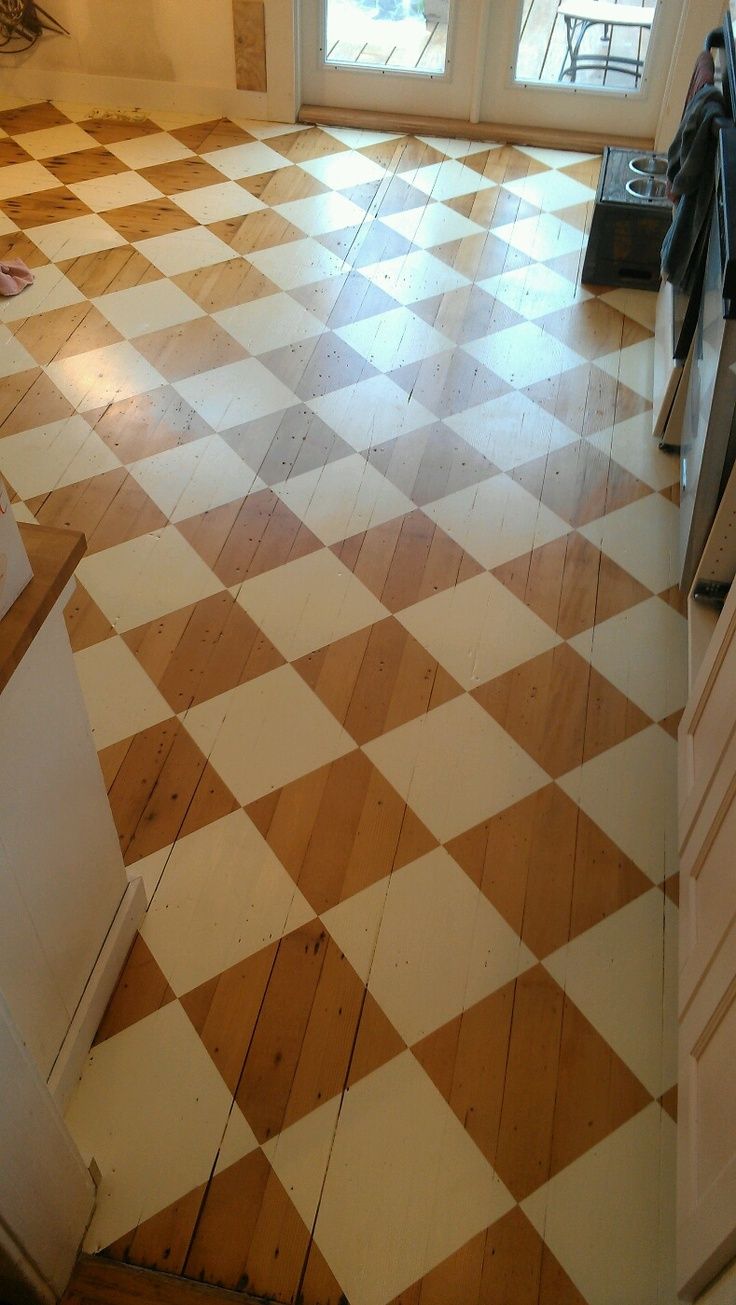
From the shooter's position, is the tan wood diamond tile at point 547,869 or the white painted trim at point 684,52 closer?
the tan wood diamond tile at point 547,869

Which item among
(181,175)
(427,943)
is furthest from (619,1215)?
(181,175)

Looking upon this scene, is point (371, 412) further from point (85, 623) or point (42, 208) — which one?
point (42, 208)

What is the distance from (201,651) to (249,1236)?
1244 mm

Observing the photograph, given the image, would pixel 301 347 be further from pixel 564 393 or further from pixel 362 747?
pixel 362 747

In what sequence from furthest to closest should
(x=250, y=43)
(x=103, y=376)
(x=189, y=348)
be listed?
(x=250, y=43) → (x=189, y=348) → (x=103, y=376)

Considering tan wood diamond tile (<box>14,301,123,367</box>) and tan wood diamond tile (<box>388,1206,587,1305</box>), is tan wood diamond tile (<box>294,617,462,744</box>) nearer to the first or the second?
tan wood diamond tile (<box>388,1206,587,1305</box>)

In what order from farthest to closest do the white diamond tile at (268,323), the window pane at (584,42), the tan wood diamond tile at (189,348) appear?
the window pane at (584,42), the white diamond tile at (268,323), the tan wood diamond tile at (189,348)

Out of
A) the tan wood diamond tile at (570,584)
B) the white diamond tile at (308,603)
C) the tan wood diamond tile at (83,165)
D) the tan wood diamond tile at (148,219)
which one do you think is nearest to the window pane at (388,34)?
the tan wood diamond tile at (83,165)

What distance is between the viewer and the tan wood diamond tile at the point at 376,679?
2.24 m

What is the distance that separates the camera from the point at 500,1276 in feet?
4.94

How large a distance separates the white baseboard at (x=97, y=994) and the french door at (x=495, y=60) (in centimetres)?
402

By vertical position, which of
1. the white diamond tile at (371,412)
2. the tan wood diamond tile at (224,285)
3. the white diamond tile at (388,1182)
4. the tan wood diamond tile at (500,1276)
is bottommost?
the tan wood diamond tile at (500,1276)

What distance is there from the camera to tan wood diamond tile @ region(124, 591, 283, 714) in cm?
228

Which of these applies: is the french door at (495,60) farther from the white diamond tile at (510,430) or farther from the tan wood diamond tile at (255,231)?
the white diamond tile at (510,430)
